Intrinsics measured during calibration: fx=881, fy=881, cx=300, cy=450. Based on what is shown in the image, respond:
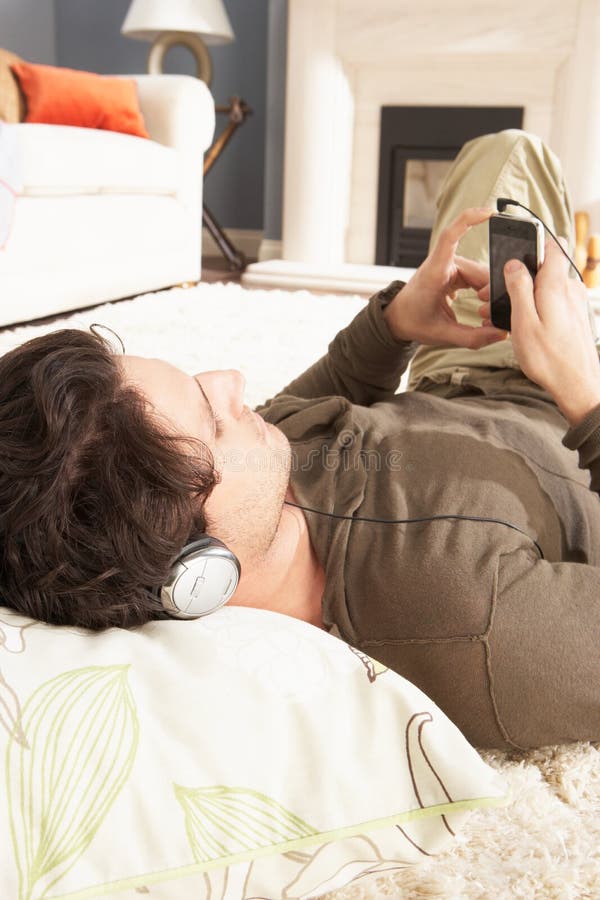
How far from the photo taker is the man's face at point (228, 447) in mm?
816

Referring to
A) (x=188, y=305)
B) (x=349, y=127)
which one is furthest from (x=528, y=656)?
(x=349, y=127)

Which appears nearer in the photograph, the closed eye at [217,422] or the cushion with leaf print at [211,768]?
the cushion with leaf print at [211,768]

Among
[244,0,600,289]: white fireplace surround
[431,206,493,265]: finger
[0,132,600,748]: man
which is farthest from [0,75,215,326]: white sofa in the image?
[0,132,600,748]: man

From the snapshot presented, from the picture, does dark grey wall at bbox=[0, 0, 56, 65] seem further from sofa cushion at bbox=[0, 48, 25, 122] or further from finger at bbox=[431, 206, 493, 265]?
finger at bbox=[431, 206, 493, 265]

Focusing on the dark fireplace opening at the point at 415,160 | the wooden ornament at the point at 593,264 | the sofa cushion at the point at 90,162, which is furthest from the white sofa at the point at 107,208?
the wooden ornament at the point at 593,264

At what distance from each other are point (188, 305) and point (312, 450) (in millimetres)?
2073

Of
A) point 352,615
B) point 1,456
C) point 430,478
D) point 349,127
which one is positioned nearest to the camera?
point 1,456

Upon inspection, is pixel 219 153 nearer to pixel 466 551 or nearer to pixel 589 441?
pixel 589 441

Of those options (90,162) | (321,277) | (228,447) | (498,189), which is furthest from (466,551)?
(321,277)

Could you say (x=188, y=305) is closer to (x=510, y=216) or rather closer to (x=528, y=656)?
(x=510, y=216)

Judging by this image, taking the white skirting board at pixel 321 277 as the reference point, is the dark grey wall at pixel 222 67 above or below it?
above

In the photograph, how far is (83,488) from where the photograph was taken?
72 cm

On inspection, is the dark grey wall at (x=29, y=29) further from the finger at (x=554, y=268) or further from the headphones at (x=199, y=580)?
the headphones at (x=199, y=580)

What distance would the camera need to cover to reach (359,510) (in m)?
0.89
